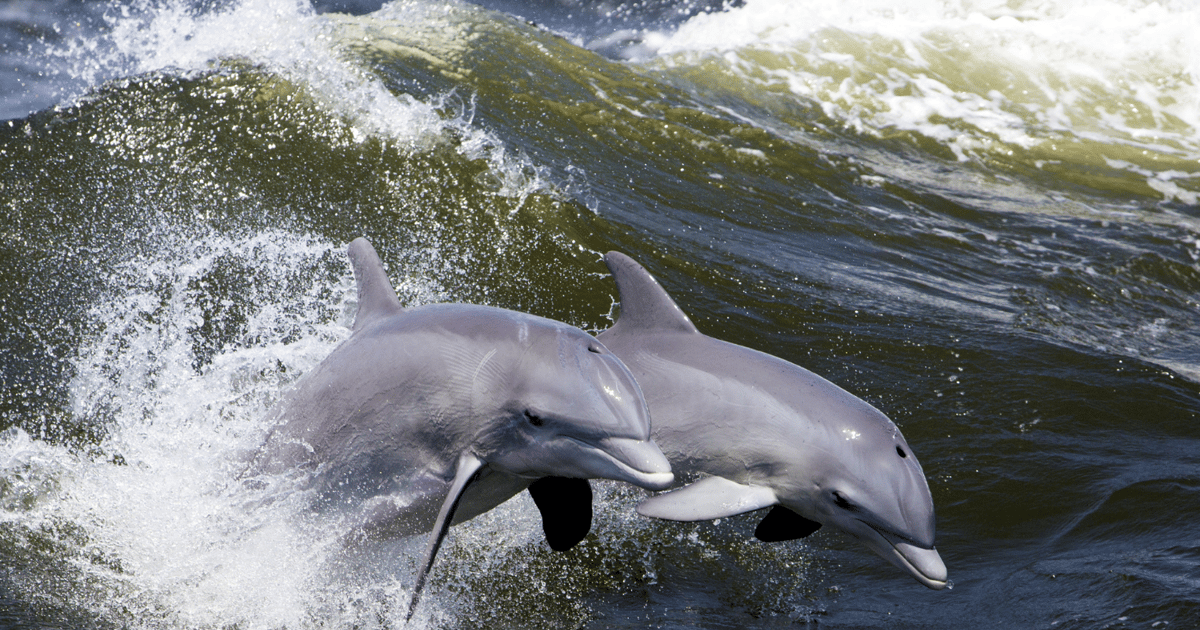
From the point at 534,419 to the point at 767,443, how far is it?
4.06ft

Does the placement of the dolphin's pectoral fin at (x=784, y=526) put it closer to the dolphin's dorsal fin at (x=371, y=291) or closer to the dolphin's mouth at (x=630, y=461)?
the dolphin's mouth at (x=630, y=461)

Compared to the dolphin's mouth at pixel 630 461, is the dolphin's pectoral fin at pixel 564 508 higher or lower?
lower

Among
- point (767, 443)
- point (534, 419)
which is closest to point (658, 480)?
point (534, 419)

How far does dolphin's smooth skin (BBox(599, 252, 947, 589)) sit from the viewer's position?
439 centimetres

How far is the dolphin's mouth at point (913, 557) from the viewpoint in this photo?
430 centimetres

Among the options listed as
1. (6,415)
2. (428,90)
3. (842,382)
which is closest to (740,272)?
(842,382)

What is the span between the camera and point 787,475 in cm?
470

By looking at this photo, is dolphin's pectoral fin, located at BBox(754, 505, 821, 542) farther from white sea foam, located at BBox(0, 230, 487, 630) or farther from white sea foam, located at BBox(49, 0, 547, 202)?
white sea foam, located at BBox(49, 0, 547, 202)

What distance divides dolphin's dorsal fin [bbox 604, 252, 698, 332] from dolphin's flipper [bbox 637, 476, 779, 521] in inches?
34.0

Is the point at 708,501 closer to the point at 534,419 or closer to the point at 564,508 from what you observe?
the point at 564,508

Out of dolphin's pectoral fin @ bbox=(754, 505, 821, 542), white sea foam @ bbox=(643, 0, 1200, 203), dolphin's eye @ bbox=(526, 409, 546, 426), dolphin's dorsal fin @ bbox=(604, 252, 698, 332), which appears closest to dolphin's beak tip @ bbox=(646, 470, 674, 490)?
dolphin's eye @ bbox=(526, 409, 546, 426)

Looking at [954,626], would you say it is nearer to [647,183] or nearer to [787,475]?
[787,475]

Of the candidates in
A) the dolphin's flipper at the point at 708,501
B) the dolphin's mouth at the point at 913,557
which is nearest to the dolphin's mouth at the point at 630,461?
the dolphin's flipper at the point at 708,501

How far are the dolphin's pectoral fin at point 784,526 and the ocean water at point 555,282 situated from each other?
12.6 inches
